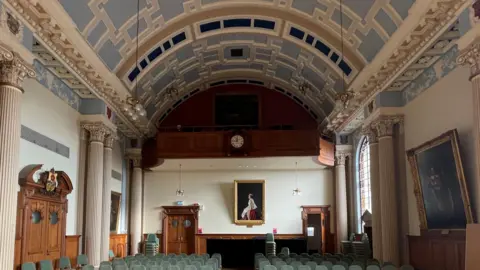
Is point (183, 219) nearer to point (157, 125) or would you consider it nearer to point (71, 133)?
point (157, 125)

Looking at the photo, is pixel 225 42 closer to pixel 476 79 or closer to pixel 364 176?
pixel 364 176

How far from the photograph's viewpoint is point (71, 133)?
49.9 feet

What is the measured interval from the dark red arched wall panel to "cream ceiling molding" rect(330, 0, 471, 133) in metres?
7.10

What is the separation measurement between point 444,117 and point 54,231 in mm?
10824

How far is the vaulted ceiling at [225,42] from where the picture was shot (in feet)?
39.0

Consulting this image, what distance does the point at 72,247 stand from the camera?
1495cm

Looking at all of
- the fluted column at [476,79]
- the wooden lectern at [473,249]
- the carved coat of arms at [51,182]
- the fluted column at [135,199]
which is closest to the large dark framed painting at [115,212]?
the fluted column at [135,199]

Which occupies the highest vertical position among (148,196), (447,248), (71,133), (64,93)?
(64,93)

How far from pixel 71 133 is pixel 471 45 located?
37.7 feet

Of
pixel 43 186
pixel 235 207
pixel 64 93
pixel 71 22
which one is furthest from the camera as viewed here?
pixel 235 207

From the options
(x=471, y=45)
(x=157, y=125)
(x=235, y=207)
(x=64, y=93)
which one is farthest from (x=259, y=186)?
(x=471, y=45)

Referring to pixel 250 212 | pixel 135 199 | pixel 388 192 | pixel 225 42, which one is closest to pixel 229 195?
pixel 250 212

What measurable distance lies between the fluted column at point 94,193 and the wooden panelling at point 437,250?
9.68 meters

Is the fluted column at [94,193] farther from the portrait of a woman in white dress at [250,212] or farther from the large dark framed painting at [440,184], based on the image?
the large dark framed painting at [440,184]
